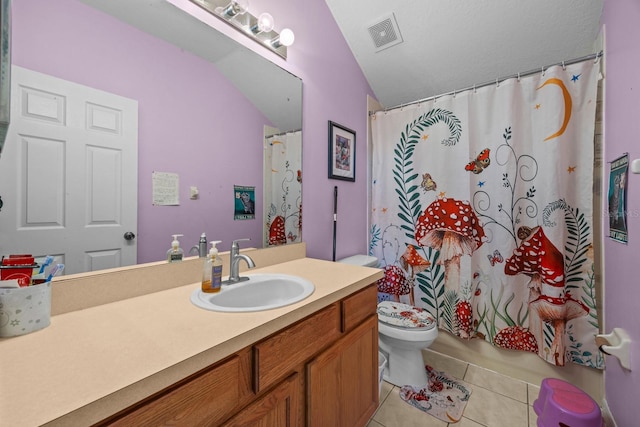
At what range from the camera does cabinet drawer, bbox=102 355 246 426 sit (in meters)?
0.51

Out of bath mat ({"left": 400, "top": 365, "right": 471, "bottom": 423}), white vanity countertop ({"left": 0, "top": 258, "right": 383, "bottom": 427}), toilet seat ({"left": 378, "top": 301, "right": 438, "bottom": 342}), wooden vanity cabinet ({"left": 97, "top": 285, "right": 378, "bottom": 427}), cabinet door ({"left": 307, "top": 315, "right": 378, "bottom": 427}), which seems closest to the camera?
white vanity countertop ({"left": 0, "top": 258, "right": 383, "bottom": 427})

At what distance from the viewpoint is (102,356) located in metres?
0.57

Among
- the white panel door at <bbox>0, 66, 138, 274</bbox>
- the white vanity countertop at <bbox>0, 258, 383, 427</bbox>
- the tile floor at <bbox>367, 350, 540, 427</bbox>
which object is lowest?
the tile floor at <bbox>367, 350, 540, 427</bbox>

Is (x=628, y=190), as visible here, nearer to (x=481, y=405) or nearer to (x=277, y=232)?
(x=481, y=405)

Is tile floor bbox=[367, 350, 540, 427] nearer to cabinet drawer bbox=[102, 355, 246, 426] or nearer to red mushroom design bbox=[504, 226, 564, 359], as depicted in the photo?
red mushroom design bbox=[504, 226, 564, 359]

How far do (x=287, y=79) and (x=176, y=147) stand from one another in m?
0.84

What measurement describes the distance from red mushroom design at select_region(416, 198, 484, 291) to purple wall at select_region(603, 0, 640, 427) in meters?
0.62

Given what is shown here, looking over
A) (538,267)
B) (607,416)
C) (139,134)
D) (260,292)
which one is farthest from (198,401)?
(607,416)

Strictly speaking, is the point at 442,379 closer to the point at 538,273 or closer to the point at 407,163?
the point at 538,273

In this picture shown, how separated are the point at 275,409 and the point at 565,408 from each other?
52.9 inches

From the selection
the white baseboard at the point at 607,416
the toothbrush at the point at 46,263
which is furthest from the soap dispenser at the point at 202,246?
the white baseboard at the point at 607,416

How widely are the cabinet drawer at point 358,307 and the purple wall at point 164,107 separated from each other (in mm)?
583

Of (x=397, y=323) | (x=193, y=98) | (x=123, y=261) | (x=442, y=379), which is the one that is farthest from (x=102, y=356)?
(x=442, y=379)

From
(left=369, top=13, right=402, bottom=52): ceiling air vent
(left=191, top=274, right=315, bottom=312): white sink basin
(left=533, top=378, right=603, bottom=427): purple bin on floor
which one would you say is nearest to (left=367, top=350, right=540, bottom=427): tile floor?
(left=533, top=378, right=603, bottom=427): purple bin on floor
